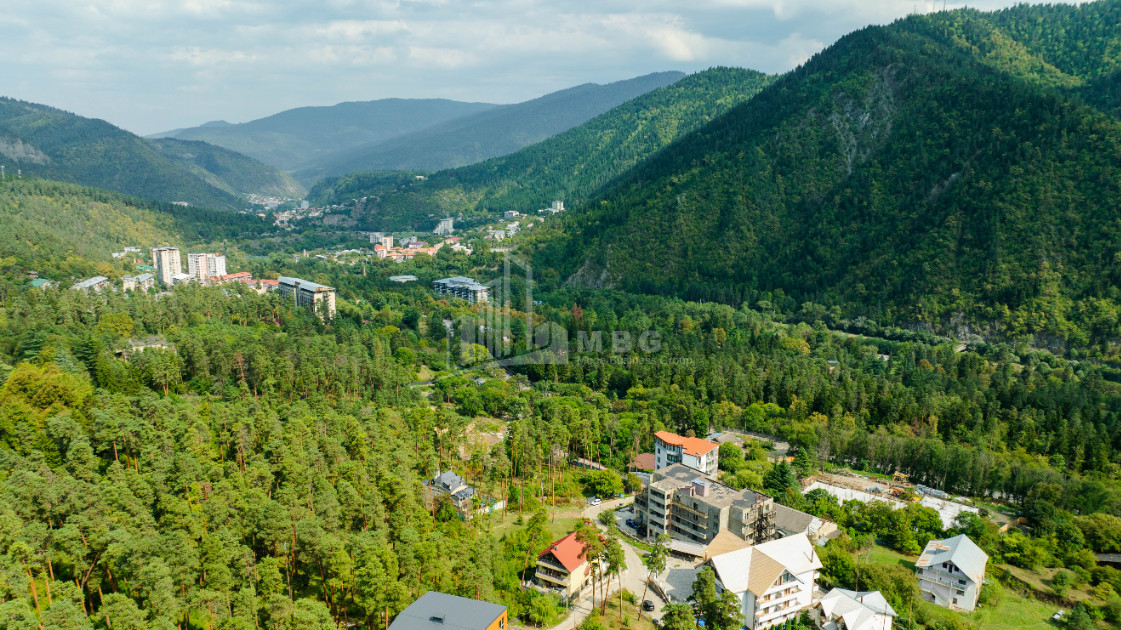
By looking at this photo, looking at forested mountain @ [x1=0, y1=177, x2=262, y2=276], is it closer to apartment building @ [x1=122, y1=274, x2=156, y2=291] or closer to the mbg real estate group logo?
apartment building @ [x1=122, y1=274, x2=156, y2=291]

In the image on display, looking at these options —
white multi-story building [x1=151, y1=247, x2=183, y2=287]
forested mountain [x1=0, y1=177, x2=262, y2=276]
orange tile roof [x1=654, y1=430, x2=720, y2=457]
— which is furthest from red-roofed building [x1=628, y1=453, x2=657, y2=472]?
white multi-story building [x1=151, y1=247, x2=183, y2=287]

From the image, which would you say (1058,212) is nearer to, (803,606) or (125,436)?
(803,606)

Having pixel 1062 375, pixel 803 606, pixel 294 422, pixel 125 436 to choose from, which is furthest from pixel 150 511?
pixel 1062 375

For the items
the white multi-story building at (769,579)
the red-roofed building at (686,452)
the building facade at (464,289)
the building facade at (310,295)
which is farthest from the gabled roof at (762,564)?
the building facade at (464,289)

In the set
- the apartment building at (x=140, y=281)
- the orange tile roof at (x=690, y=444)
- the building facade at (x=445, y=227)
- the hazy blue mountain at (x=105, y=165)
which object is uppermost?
the hazy blue mountain at (x=105, y=165)

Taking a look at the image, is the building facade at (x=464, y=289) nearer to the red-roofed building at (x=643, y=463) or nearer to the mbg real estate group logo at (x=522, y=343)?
the mbg real estate group logo at (x=522, y=343)

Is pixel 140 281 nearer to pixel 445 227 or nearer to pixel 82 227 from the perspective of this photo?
pixel 82 227

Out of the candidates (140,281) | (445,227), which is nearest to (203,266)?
(140,281)

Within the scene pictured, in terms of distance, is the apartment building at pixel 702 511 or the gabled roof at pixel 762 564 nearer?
the gabled roof at pixel 762 564
